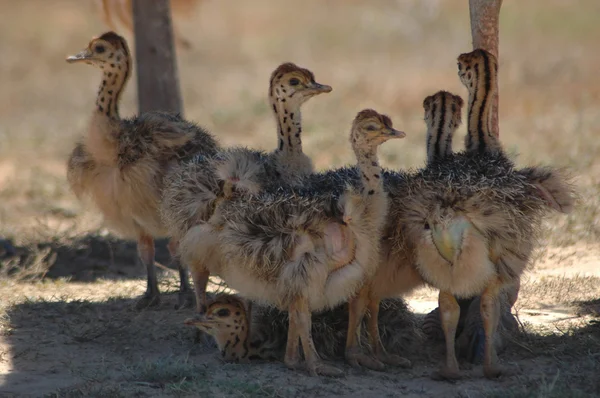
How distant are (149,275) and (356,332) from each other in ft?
6.98

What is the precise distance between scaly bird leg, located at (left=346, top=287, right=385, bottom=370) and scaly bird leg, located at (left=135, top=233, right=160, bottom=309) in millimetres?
1987

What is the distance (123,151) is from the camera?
6805mm

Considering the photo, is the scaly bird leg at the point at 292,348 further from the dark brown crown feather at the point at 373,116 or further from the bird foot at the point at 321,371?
the dark brown crown feather at the point at 373,116

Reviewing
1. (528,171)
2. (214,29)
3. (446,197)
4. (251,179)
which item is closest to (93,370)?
(251,179)

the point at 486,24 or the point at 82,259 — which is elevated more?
the point at 486,24

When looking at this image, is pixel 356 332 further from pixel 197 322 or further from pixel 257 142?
pixel 257 142

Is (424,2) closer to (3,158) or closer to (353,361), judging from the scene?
(3,158)

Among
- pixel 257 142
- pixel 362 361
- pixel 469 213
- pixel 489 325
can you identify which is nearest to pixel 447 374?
pixel 489 325

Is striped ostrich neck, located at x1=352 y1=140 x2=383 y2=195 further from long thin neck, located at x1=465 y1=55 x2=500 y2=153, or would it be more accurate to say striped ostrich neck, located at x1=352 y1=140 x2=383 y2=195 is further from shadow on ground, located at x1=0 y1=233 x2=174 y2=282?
shadow on ground, located at x1=0 y1=233 x2=174 y2=282

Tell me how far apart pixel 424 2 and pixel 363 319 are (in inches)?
846

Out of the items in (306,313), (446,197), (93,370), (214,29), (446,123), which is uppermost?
(214,29)

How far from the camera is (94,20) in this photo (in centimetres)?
2661

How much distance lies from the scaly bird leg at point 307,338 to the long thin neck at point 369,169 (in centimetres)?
76

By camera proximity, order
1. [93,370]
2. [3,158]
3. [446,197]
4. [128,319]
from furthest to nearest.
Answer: [3,158] < [128,319] < [93,370] < [446,197]
